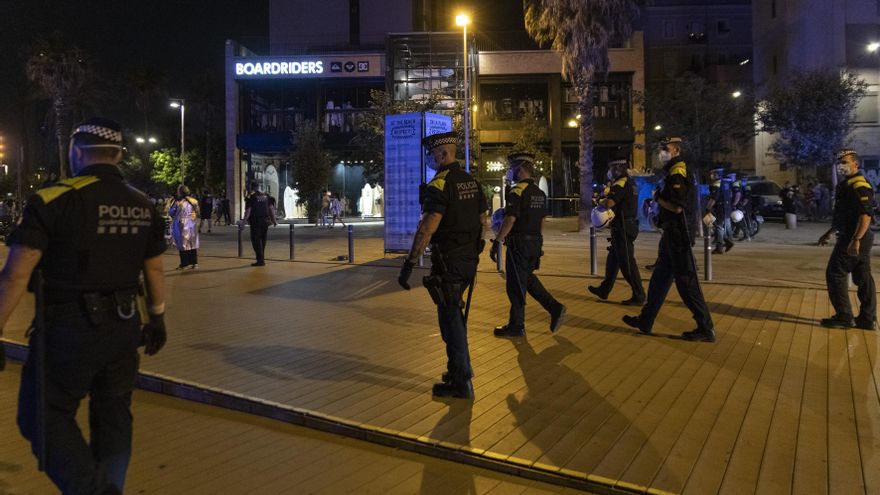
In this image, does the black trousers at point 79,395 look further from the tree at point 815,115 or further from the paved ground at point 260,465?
the tree at point 815,115

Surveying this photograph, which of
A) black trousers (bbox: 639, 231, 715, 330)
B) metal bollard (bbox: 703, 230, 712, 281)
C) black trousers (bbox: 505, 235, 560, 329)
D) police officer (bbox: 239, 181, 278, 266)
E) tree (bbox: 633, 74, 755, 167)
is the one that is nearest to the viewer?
black trousers (bbox: 639, 231, 715, 330)

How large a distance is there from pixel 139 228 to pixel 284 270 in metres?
10.9

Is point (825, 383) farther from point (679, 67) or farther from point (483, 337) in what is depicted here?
point (679, 67)

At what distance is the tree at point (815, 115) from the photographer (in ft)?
107

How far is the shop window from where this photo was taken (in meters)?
40.2

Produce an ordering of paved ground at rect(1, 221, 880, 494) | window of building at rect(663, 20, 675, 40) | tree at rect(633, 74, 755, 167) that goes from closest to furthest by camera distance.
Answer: paved ground at rect(1, 221, 880, 494) → tree at rect(633, 74, 755, 167) → window of building at rect(663, 20, 675, 40)

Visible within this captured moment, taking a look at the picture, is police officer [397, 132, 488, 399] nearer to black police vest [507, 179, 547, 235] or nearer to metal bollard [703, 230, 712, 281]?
black police vest [507, 179, 547, 235]

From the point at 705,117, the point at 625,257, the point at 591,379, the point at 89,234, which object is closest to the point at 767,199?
the point at 705,117

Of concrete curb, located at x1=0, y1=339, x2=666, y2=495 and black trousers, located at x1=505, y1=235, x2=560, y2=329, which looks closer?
concrete curb, located at x1=0, y1=339, x2=666, y2=495

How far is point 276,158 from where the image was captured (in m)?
42.4

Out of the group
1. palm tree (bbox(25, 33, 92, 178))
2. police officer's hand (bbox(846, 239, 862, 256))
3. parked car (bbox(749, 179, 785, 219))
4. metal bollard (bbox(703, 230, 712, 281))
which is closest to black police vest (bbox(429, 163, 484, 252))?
police officer's hand (bbox(846, 239, 862, 256))

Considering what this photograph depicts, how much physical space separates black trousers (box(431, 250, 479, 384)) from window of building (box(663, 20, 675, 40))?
53342 mm

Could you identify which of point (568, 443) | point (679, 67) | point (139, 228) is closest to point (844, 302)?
point (568, 443)

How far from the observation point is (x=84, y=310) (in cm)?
295
